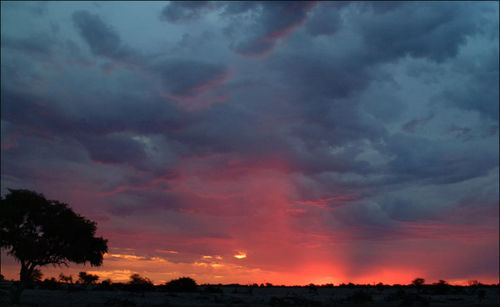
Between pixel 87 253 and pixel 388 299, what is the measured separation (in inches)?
1582

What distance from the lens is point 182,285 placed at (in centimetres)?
7362

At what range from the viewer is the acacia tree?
44.1 m

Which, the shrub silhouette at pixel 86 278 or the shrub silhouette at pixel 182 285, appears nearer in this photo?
the shrub silhouette at pixel 182 285

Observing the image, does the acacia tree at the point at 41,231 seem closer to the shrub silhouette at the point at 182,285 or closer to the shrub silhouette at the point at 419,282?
the shrub silhouette at the point at 182,285

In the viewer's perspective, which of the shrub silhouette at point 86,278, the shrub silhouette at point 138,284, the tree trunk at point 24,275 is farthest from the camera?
the shrub silhouette at point 86,278

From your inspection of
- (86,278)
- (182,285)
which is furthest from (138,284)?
(86,278)

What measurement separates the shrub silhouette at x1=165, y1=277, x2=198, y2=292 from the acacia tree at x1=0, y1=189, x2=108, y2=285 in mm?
27364

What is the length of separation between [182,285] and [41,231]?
109 ft

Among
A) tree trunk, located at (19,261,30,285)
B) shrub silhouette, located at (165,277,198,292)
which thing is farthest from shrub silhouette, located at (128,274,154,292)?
tree trunk, located at (19,261,30,285)

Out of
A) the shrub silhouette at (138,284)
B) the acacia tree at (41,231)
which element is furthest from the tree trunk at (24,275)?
the shrub silhouette at (138,284)

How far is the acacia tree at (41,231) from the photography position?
4406 centimetres

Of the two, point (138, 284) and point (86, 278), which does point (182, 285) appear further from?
point (86, 278)

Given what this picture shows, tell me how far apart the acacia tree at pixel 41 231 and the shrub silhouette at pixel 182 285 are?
89.8 feet

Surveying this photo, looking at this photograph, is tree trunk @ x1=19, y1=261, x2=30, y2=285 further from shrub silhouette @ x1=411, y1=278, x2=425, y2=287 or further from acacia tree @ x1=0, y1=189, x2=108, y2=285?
shrub silhouette @ x1=411, y1=278, x2=425, y2=287
